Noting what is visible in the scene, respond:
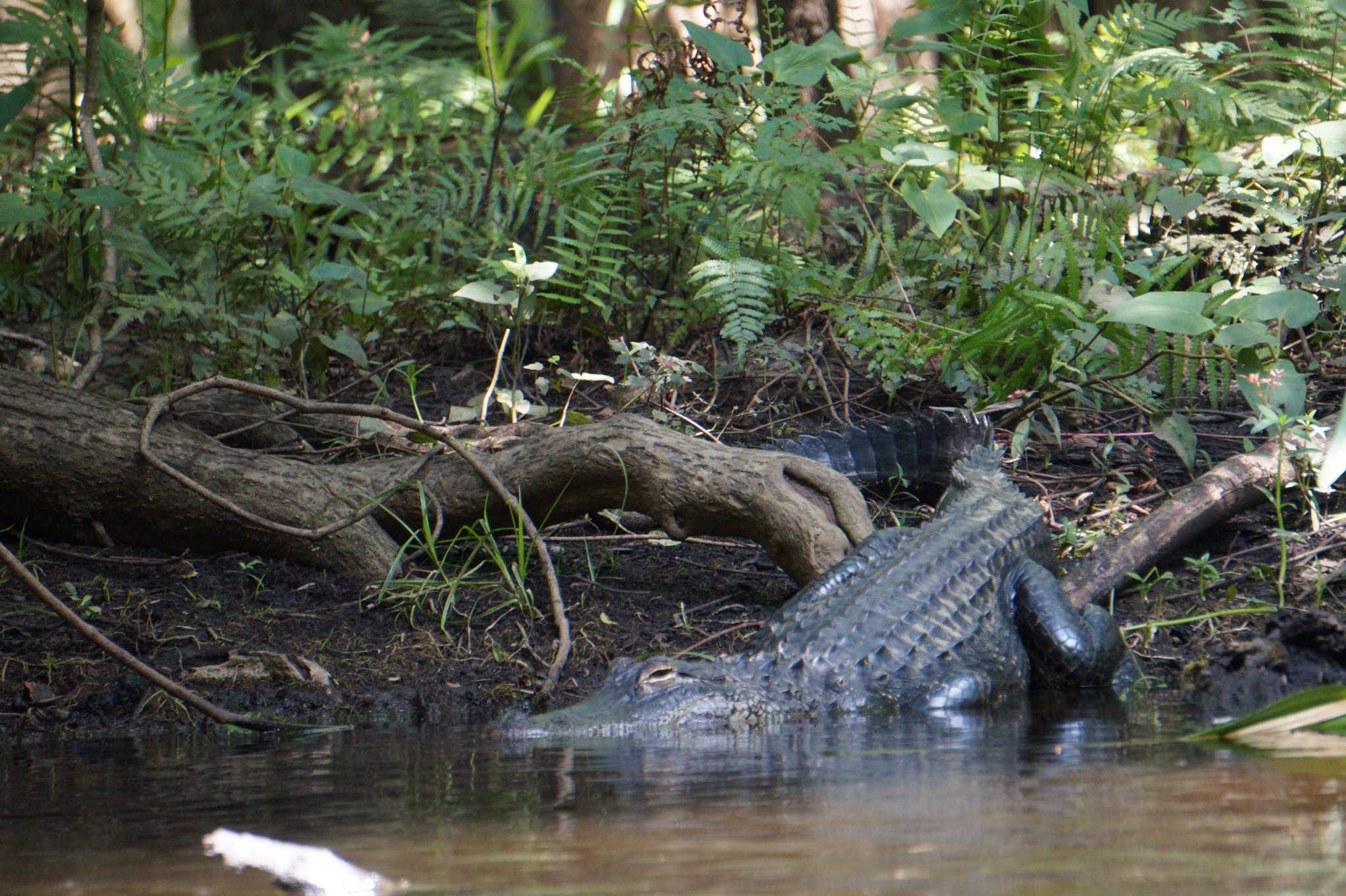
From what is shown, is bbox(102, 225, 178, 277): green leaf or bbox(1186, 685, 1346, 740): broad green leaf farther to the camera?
bbox(102, 225, 178, 277): green leaf

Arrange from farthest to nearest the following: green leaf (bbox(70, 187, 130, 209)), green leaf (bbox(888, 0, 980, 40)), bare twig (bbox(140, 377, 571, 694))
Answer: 1. green leaf (bbox(888, 0, 980, 40))
2. green leaf (bbox(70, 187, 130, 209))
3. bare twig (bbox(140, 377, 571, 694))

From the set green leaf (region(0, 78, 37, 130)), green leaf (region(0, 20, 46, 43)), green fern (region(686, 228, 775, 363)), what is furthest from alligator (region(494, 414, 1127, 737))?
green leaf (region(0, 20, 46, 43))

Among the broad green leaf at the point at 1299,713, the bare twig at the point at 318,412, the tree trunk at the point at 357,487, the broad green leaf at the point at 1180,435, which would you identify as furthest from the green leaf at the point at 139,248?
the broad green leaf at the point at 1299,713

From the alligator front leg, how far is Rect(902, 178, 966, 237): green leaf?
177 centimetres

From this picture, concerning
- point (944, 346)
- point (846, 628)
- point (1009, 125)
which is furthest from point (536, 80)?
point (846, 628)

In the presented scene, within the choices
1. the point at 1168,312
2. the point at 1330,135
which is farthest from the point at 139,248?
the point at 1330,135

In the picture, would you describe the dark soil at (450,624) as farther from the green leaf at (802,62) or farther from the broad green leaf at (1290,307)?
the green leaf at (802,62)

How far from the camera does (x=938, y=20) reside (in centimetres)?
549

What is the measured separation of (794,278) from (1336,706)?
12.0 feet

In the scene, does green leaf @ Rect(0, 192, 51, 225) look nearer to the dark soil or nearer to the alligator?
the dark soil

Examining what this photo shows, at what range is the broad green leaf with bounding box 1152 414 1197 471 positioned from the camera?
4.61 m

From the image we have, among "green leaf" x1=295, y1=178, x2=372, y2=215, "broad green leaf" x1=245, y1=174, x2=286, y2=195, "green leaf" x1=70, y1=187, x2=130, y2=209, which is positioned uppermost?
"broad green leaf" x1=245, y1=174, x2=286, y2=195

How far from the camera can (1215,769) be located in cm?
187

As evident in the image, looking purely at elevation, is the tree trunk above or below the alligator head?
above
